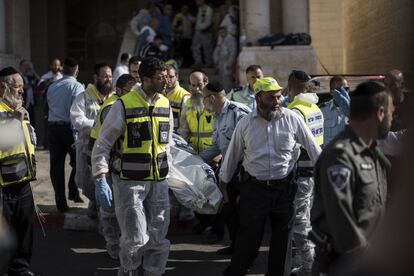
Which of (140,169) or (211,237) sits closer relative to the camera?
(140,169)

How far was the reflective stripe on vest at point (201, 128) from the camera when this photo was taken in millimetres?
8031

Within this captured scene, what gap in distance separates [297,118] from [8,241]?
2.78 m

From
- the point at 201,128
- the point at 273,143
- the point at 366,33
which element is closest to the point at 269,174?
the point at 273,143

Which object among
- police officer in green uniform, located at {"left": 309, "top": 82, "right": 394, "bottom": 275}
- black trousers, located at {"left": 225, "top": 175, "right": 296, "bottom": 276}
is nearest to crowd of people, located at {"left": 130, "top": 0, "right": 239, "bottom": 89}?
black trousers, located at {"left": 225, "top": 175, "right": 296, "bottom": 276}

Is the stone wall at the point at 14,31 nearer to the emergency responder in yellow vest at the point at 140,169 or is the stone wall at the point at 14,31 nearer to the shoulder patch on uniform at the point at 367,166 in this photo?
the emergency responder in yellow vest at the point at 140,169

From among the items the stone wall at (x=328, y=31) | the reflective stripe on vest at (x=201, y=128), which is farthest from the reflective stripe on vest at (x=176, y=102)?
the stone wall at (x=328, y=31)

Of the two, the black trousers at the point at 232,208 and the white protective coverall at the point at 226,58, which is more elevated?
the white protective coverall at the point at 226,58

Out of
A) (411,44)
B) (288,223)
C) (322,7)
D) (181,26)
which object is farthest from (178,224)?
(322,7)

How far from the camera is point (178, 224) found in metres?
8.80

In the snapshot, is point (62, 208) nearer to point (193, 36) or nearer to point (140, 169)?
point (140, 169)

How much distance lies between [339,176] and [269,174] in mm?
2249

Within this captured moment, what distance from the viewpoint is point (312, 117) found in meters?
6.52

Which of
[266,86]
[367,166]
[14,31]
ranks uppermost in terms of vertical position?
[14,31]

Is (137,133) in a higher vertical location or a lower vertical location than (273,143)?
higher
